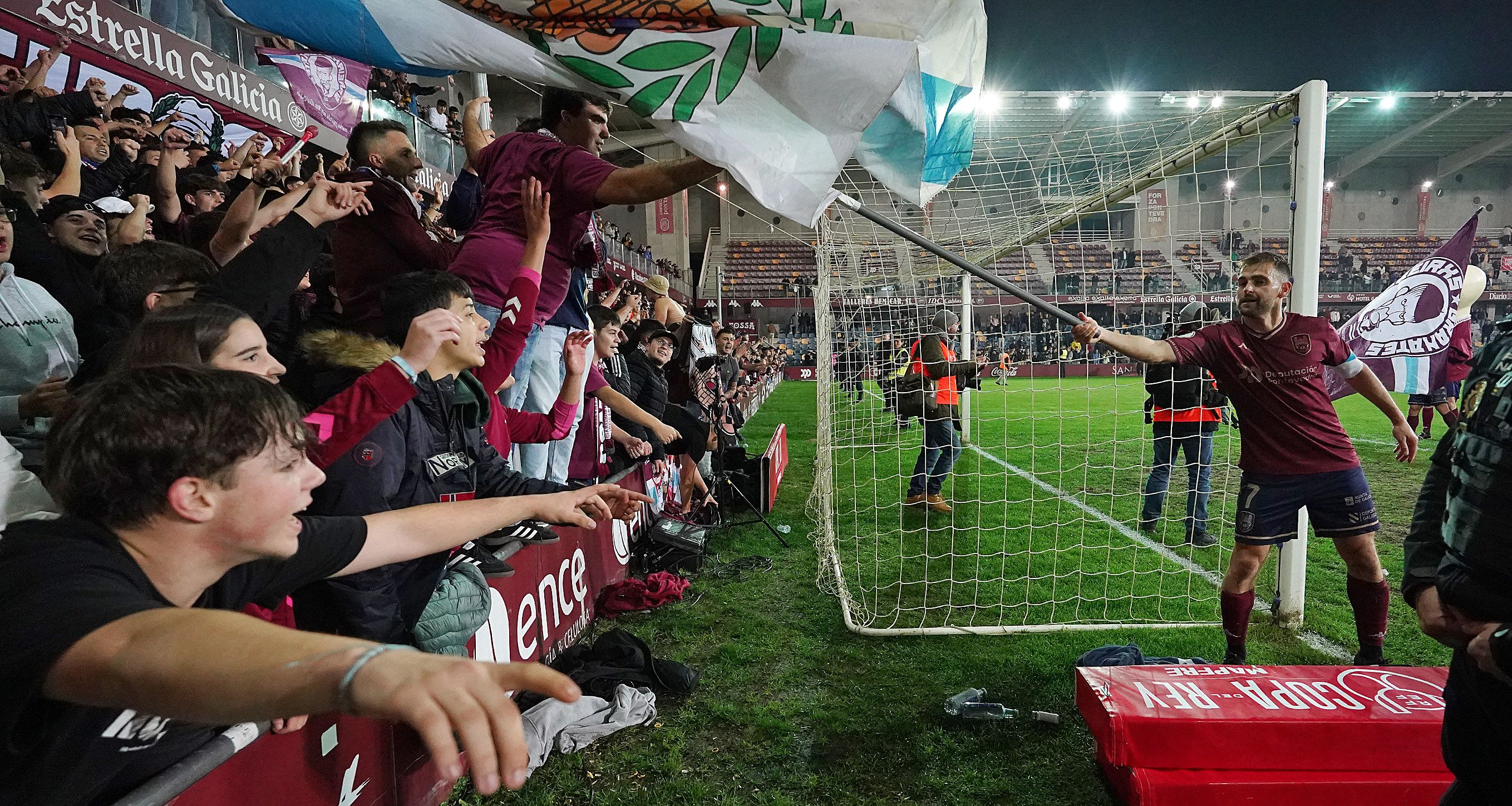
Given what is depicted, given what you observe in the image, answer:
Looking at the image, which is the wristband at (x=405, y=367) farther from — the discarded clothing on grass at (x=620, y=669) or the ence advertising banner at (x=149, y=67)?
the ence advertising banner at (x=149, y=67)

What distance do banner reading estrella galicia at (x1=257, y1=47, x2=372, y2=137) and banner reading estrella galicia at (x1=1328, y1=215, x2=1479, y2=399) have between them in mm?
12390

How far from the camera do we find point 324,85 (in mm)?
9328

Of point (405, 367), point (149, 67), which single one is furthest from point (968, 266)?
point (149, 67)

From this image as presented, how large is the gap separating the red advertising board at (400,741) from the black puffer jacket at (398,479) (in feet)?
0.95

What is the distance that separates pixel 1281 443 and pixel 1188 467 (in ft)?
9.35

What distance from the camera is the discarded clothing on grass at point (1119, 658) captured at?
3.16 m

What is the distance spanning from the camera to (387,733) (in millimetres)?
2143

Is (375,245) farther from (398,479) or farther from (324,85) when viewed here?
(324,85)

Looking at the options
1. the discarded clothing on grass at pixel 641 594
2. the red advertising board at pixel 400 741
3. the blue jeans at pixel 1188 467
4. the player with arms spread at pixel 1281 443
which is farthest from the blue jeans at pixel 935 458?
the red advertising board at pixel 400 741

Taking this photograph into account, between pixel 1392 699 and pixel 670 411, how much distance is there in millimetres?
5064

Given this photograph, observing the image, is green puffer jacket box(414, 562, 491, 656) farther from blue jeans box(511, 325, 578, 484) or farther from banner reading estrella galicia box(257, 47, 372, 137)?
banner reading estrella galicia box(257, 47, 372, 137)

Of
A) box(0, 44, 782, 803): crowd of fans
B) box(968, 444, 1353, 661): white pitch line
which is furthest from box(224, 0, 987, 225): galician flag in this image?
box(968, 444, 1353, 661): white pitch line

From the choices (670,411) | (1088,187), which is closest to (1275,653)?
(1088,187)

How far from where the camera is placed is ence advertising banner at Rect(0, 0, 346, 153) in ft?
18.0
